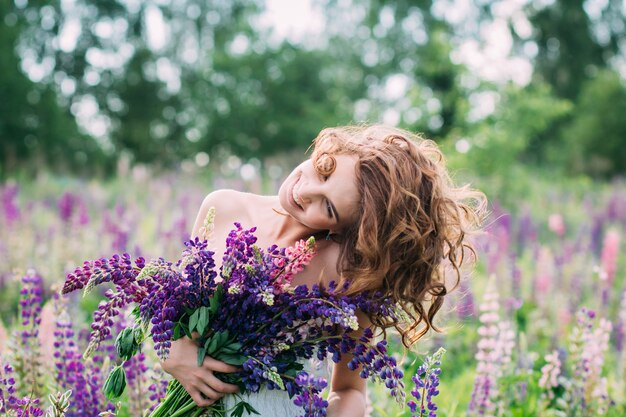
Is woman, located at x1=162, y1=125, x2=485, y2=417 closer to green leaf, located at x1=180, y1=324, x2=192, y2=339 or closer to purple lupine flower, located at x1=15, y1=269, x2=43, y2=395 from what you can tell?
green leaf, located at x1=180, y1=324, x2=192, y2=339

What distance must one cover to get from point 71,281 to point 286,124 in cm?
1950

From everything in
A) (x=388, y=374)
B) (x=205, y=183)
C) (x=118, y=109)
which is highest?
(x=388, y=374)

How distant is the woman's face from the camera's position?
73.0 inches

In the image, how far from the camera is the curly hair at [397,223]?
1.86m

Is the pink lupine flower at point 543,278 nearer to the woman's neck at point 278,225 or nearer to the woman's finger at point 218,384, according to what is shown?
the woman's neck at point 278,225

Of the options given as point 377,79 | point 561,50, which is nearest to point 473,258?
point 377,79

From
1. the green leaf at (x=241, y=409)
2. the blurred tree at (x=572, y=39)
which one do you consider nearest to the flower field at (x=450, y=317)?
the green leaf at (x=241, y=409)

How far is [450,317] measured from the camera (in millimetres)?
5047

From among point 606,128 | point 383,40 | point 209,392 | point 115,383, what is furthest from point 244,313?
point 383,40

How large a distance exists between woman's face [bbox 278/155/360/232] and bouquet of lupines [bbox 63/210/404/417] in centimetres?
17

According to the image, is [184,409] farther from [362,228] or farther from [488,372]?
[488,372]

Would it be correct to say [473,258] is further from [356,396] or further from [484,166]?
[484,166]

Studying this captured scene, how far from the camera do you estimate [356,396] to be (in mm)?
2059

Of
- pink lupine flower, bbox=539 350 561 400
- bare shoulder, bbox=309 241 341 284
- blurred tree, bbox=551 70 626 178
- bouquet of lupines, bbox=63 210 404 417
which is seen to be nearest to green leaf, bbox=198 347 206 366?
bouquet of lupines, bbox=63 210 404 417
